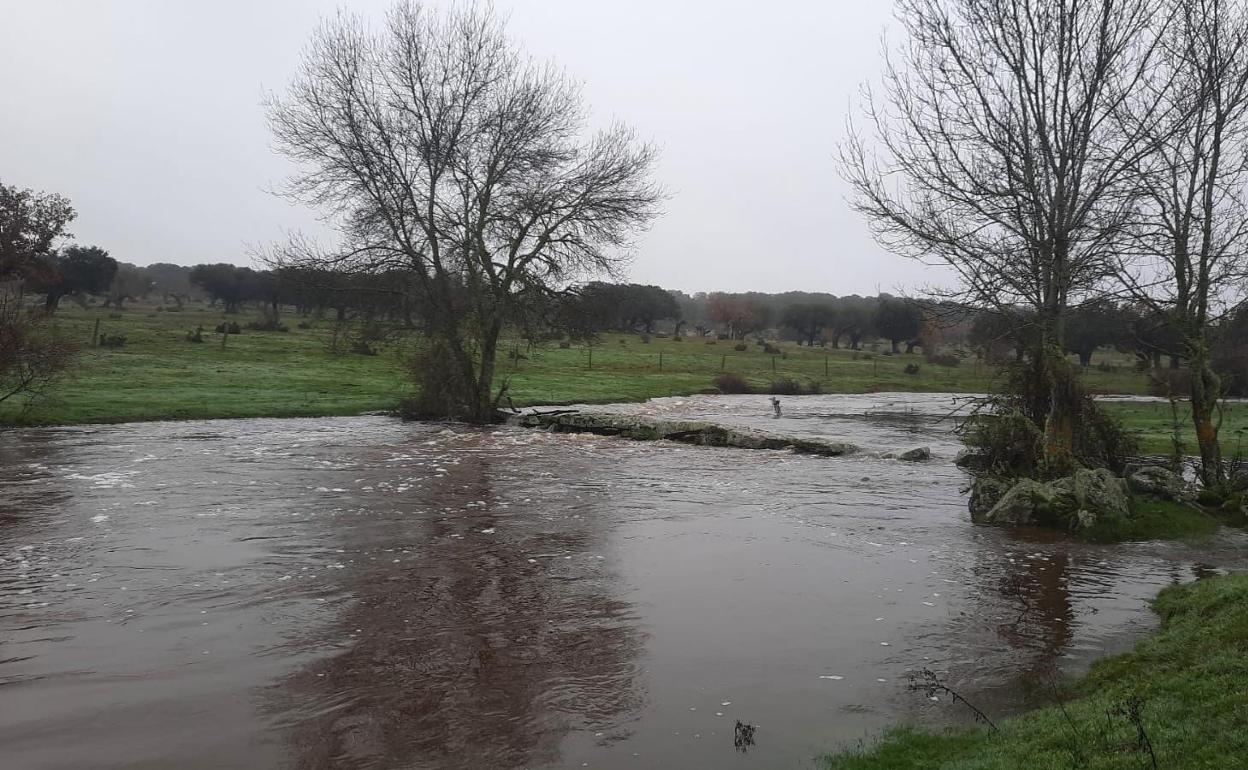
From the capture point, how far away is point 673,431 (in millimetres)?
26219

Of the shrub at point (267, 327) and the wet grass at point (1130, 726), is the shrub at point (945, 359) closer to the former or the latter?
the shrub at point (267, 327)

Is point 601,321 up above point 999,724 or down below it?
above

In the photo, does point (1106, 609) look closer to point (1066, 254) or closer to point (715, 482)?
point (1066, 254)

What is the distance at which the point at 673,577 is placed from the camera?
A: 33.4ft

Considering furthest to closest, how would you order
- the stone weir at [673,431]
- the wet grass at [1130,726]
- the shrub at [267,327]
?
the shrub at [267,327]
the stone weir at [673,431]
the wet grass at [1130,726]

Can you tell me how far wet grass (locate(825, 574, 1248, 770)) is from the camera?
179 inches

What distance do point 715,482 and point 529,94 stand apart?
690 inches

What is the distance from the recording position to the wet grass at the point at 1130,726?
4.55m

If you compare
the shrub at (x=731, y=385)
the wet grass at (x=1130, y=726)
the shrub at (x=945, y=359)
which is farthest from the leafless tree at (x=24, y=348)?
the shrub at (x=945, y=359)

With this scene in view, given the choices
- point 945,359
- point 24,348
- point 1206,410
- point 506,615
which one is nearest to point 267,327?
point 24,348

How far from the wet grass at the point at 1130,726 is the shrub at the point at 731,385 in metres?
43.5

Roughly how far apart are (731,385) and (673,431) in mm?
25275

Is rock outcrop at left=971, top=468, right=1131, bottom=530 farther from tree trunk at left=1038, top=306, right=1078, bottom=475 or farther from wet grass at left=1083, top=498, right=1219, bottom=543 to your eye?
tree trunk at left=1038, top=306, right=1078, bottom=475

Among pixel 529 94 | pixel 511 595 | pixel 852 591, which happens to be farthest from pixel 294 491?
pixel 529 94
